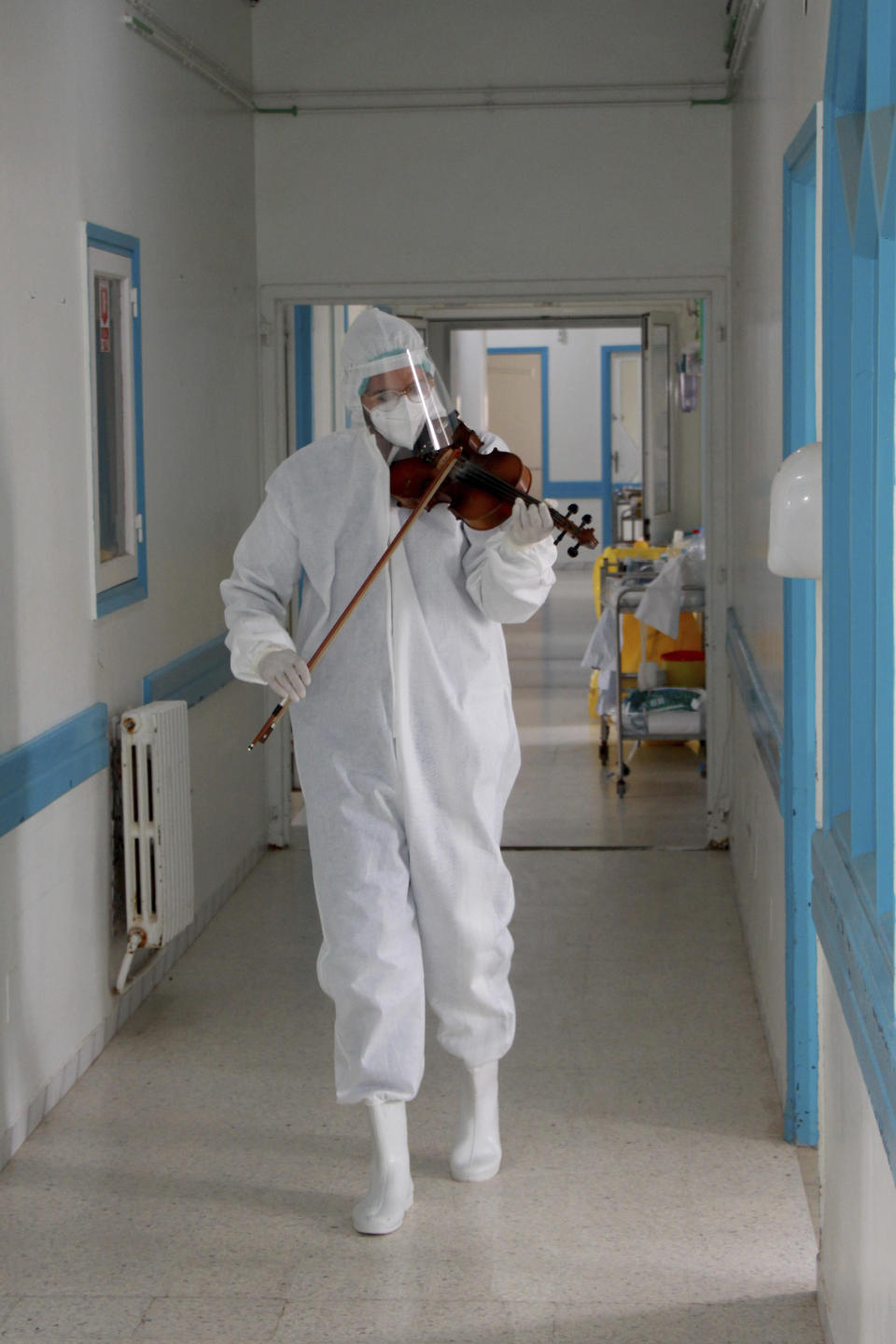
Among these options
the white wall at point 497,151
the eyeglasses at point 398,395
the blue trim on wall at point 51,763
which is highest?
the white wall at point 497,151

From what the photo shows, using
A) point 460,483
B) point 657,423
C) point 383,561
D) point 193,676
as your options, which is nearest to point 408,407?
point 460,483

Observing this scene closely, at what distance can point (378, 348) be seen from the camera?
2744 millimetres

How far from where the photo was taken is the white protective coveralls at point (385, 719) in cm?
276

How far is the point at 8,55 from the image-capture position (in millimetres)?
3051

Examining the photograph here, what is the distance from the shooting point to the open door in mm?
7984

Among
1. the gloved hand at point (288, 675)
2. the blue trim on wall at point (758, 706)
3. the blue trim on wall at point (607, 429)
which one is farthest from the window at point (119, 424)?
the blue trim on wall at point (607, 429)

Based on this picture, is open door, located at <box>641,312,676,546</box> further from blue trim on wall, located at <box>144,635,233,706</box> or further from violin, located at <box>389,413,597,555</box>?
violin, located at <box>389,413,597,555</box>

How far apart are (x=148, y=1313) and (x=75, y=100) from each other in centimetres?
250

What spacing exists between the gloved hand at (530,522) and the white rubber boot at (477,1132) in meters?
1.01

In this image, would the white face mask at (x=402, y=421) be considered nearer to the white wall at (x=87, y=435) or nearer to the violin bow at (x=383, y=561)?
the violin bow at (x=383, y=561)

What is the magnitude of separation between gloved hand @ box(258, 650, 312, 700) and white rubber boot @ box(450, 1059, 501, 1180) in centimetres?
83

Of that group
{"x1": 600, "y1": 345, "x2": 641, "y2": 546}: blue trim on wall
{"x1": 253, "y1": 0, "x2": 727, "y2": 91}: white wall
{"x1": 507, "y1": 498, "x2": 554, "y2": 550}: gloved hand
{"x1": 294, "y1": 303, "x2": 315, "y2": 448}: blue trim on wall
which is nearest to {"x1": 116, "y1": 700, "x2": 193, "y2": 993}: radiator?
{"x1": 507, "y1": 498, "x2": 554, "y2": 550}: gloved hand

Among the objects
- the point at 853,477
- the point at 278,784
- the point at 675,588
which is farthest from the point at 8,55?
the point at 675,588

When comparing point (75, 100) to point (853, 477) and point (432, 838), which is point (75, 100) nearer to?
point (432, 838)
